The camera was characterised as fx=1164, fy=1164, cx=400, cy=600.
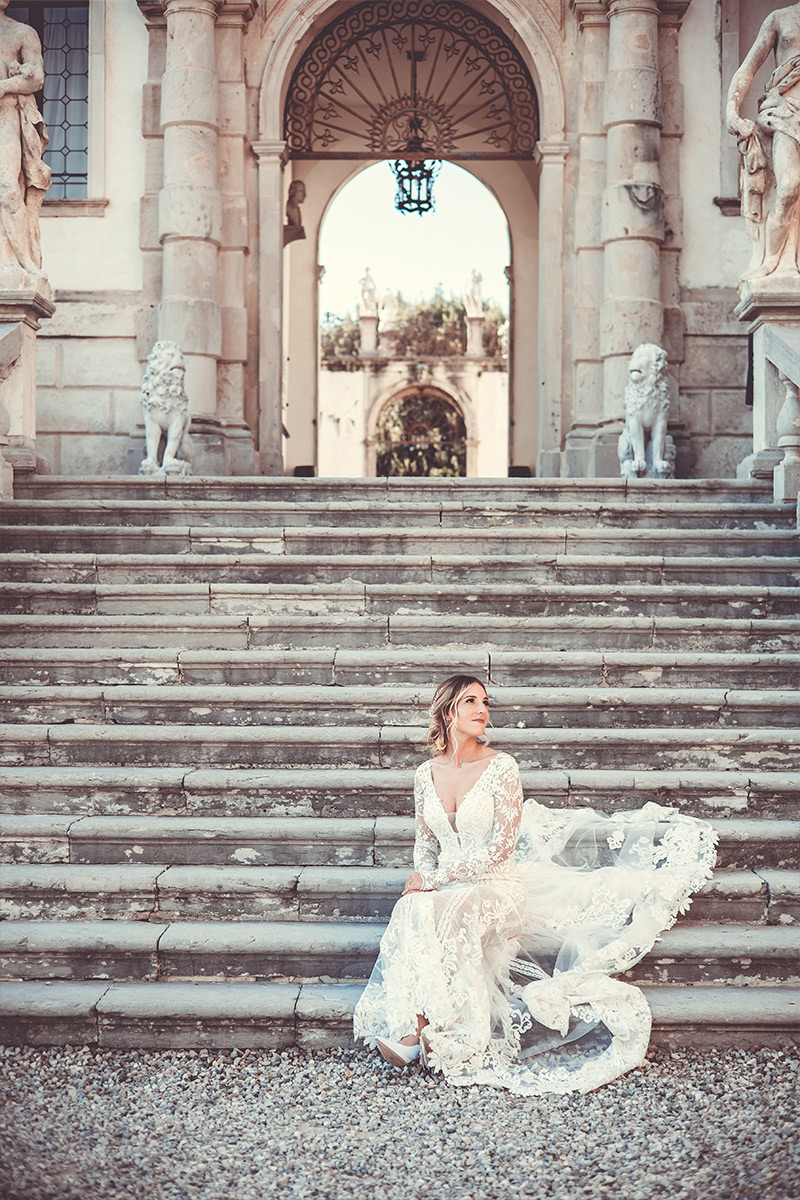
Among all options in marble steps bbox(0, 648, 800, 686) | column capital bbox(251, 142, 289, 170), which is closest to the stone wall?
column capital bbox(251, 142, 289, 170)

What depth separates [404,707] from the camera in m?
5.04

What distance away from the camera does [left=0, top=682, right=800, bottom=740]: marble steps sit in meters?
5.00

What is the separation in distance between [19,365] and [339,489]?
2.10 metres

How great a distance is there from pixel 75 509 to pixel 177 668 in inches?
70.1

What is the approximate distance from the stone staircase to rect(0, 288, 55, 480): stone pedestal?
2.38ft

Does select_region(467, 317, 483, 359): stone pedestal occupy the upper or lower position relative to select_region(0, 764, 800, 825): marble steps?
upper

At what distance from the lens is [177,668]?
533 centimetres

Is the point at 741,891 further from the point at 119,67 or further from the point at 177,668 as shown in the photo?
the point at 119,67

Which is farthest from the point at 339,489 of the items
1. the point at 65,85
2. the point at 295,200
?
the point at 295,200

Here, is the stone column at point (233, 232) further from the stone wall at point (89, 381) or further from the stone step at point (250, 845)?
the stone step at point (250, 845)

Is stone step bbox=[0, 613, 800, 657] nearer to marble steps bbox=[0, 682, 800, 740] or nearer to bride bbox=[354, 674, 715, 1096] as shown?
marble steps bbox=[0, 682, 800, 740]

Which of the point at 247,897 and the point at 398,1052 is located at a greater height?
the point at 247,897

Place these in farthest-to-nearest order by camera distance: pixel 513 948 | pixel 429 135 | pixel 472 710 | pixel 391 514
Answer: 1. pixel 429 135
2. pixel 391 514
3. pixel 472 710
4. pixel 513 948

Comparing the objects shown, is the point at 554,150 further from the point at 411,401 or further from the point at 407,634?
the point at 411,401
